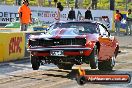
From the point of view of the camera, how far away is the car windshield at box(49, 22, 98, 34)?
12.5 m

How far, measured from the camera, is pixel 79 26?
1269 cm

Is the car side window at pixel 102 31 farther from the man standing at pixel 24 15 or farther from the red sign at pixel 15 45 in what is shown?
the man standing at pixel 24 15

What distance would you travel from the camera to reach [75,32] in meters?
12.0

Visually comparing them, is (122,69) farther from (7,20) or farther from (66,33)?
(7,20)

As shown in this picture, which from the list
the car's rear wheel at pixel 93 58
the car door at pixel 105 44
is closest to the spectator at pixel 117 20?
the car door at pixel 105 44

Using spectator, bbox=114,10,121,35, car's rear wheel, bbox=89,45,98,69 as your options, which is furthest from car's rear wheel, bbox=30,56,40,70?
spectator, bbox=114,10,121,35

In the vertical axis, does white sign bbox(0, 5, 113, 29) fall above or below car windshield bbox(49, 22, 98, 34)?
below

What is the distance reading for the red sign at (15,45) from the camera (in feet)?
50.9

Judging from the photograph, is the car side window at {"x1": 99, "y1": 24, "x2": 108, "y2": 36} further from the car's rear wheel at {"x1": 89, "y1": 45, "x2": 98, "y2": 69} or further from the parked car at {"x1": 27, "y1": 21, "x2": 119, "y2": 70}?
the car's rear wheel at {"x1": 89, "y1": 45, "x2": 98, "y2": 69}

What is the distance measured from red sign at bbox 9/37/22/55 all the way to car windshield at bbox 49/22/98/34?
2980mm

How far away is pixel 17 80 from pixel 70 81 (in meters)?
1.27

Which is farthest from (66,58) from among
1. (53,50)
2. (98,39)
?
(98,39)

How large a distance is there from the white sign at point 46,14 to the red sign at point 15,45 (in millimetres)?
17182

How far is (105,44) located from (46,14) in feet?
72.3
